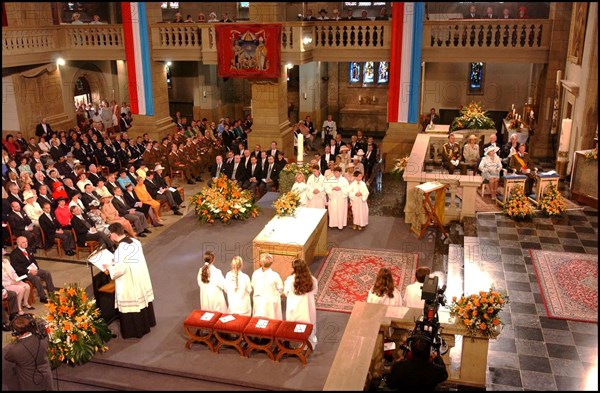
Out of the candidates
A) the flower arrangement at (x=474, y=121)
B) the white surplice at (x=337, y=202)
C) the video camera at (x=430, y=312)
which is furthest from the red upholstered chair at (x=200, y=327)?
the flower arrangement at (x=474, y=121)

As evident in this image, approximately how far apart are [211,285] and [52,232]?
16.1ft

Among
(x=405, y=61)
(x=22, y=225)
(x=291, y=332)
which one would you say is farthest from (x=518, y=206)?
(x=22, y=225)

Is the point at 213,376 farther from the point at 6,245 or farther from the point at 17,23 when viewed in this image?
the point at 17,23

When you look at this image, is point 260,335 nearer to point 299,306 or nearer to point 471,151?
point 299,306

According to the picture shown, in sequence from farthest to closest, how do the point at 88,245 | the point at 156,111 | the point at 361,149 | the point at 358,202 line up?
the point at 156,111 < the point at 361,149 < the point at 358,202 < the point at 88,245

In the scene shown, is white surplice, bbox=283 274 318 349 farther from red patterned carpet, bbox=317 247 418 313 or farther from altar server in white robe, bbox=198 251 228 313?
red patterned carpet, bbox=317 247 418 313

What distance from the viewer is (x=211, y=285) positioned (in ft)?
26.8

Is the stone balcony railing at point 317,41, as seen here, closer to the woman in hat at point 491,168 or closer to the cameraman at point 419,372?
the woman in hat at point 491,168

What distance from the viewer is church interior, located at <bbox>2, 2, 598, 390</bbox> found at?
7.37 meters

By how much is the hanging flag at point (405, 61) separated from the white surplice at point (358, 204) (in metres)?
5.70

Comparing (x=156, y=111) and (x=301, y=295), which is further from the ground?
(x=156, y=111)

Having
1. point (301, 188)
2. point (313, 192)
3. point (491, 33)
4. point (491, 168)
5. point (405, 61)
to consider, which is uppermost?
point (491, 33)

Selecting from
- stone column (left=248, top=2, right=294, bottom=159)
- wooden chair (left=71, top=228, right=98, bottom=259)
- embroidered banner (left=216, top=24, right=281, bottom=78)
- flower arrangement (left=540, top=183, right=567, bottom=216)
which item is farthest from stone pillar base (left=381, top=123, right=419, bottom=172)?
wooden chair (left=71, top=228, right=98, bottom=259)

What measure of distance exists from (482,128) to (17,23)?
15.0m
